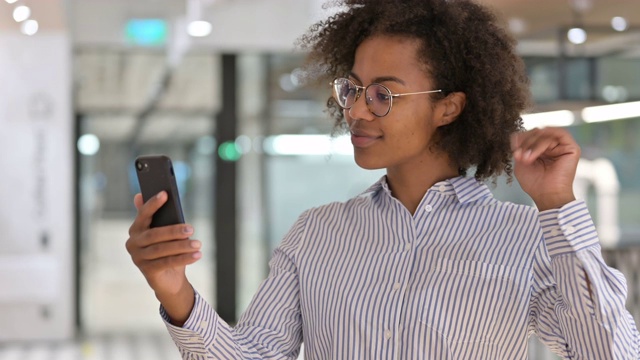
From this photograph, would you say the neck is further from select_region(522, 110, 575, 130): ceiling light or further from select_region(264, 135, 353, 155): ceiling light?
select_region(264, 135, 353, 155): ceiling light

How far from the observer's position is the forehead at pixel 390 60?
1.71 metres

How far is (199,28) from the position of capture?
340 inches

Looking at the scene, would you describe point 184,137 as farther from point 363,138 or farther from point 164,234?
point 164,234

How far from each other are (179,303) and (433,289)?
16.8 inches

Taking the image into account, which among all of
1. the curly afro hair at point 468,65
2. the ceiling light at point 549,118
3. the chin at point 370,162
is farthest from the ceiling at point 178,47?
the chin at point 370,162

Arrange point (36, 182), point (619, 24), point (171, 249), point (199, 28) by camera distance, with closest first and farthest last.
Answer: point (171, 249)
point (619, 24)
point (36, 182)
point (199, 28)

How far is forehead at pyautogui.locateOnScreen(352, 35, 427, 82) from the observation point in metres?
1.71

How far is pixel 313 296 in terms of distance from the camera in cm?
171

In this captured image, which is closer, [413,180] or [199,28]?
[413,180]

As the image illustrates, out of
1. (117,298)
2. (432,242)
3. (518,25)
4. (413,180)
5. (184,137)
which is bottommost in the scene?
(117,298)

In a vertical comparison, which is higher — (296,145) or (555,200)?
(296,145)

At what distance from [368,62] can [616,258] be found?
170 inches

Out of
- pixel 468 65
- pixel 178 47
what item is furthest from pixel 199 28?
pixel 468 65

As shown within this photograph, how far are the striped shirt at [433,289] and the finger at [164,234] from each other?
0.18 metres
